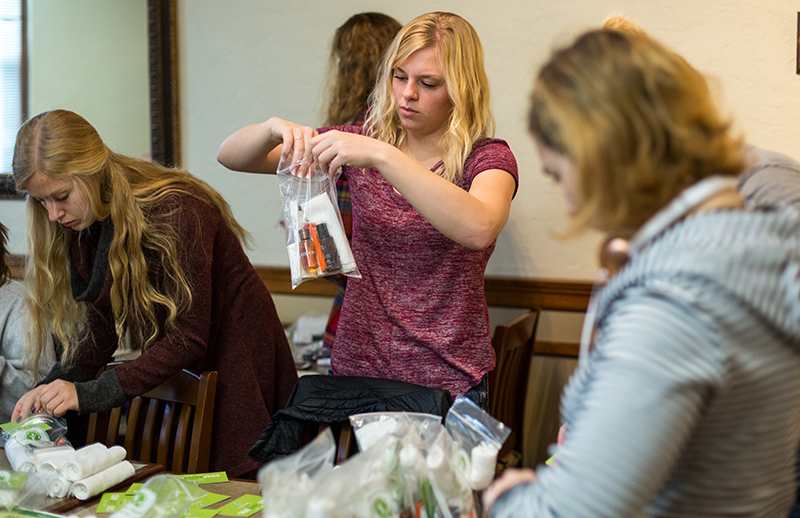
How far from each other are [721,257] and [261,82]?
7.99 ft

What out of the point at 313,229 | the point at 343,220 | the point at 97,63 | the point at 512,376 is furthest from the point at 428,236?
the point at 97,63

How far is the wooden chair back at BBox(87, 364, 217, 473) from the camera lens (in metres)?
1.39

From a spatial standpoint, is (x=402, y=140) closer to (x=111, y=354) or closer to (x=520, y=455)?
(x=111, y=354)

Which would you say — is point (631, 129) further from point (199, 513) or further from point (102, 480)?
point (102, 480)

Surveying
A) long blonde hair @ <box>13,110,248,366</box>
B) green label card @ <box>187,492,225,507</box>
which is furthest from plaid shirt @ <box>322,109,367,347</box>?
green label card @ <box>187,492,225,507</box>

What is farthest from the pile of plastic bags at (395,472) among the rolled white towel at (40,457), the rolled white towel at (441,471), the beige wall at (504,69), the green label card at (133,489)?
the beige wall at (504,69)

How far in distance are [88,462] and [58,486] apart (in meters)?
0.06

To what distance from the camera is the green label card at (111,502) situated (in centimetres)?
108

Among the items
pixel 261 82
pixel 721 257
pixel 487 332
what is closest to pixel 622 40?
pixel 721 257

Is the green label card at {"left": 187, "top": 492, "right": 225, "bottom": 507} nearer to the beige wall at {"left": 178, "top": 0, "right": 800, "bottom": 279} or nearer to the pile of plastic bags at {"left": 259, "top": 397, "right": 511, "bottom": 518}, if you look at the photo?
the pile of plastic bags at {"left": 259, "top": 397, "right": 511, "bottom": 518}

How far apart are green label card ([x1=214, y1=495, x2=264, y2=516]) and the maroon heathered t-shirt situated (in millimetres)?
344

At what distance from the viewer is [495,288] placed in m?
2.45

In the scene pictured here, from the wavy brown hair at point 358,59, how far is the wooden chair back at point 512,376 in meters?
0.84

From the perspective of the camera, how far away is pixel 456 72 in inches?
51.9
